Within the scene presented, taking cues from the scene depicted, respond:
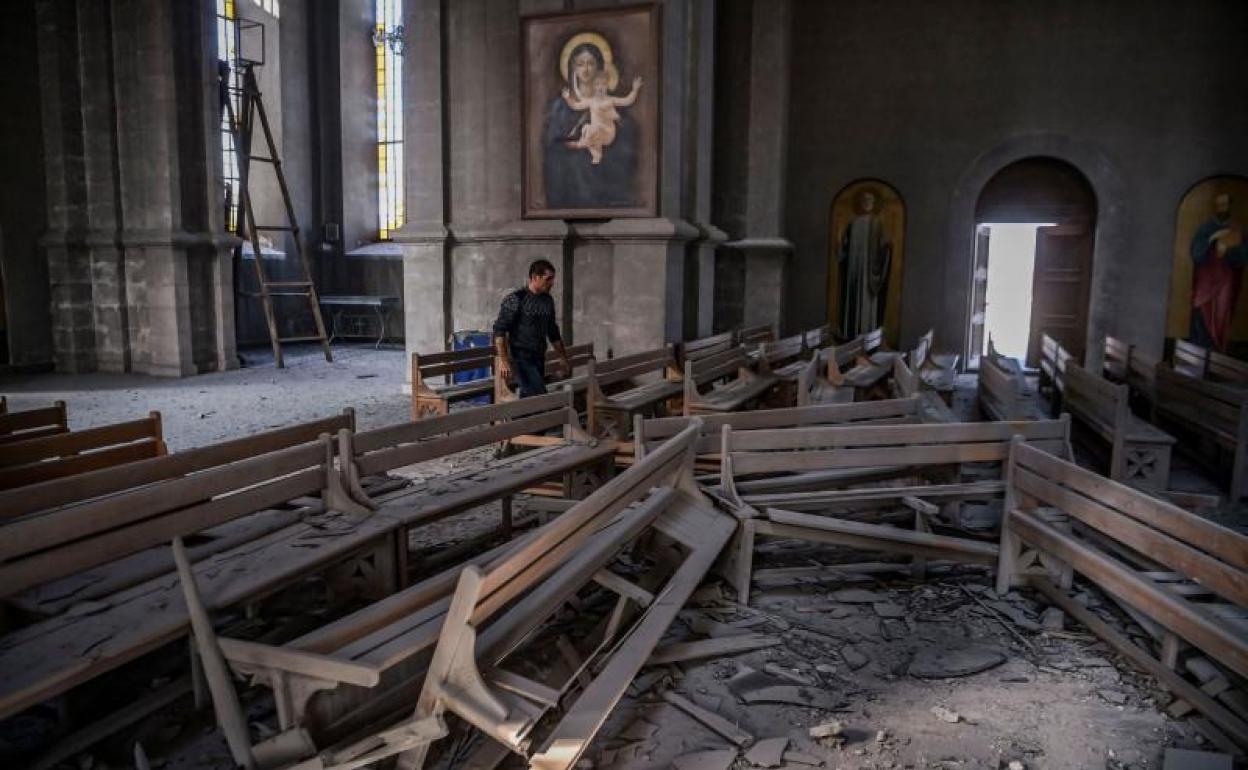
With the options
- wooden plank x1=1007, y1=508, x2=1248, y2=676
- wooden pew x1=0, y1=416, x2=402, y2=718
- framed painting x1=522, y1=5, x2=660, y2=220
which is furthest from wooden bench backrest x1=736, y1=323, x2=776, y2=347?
wooden pew x1=0, y1=416, x2=402, y2=718

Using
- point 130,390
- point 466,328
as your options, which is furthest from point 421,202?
point 130,390

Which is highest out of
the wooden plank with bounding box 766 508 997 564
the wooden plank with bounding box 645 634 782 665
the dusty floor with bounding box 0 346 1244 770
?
the wooden plank with bounding box 766 508 997 564

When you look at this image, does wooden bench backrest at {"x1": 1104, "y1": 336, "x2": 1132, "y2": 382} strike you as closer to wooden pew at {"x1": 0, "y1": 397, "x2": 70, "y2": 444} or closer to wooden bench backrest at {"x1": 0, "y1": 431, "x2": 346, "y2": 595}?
wooden bench backrest at {"x1": 0, "y1": 431, "x2": 346, "y2": 595}

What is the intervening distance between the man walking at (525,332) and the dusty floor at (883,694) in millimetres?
2100

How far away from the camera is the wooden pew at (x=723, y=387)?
23.3 ft

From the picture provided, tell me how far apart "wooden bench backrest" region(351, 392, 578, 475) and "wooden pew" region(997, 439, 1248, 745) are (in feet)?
9.88

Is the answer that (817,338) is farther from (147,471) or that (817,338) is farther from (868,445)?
(147,471)

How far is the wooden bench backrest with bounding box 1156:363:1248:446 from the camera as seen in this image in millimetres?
7094

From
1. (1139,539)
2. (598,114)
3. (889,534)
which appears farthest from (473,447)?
(598,114)

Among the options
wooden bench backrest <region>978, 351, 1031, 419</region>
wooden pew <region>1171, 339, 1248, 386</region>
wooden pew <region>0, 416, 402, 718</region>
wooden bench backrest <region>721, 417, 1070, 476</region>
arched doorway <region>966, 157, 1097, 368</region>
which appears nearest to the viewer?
wooden pew <region>0, 416, 402, 718</region>

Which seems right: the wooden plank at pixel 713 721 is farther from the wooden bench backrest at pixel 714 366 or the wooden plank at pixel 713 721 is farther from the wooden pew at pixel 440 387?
the wooden pew at pixel 440 387

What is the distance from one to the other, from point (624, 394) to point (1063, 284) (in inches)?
379

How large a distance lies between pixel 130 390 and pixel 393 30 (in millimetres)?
11717

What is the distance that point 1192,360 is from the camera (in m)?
9.95
